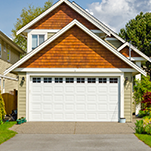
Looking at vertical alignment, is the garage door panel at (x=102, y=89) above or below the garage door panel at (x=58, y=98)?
above

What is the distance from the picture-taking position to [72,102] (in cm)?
1482

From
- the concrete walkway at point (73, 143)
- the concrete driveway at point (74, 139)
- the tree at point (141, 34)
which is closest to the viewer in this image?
the concrete walkway at point (73, 143)

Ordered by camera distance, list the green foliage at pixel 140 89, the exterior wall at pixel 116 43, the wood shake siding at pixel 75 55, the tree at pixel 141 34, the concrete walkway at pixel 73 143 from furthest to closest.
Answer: the tree at pixel 141 34, the exterior wall at pixel 116 43, the green foliage at pixel 140 89, the wood shake siding at pixel 75 55, the concrete walkway at pixel 73 143

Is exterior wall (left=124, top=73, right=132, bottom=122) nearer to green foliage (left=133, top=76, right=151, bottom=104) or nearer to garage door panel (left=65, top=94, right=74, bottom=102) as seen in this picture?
garage door panel (left=65, top=94, right=74, bottom=102)

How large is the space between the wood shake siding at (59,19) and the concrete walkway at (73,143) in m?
10.2

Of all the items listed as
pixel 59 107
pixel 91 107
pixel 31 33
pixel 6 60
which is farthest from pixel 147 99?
pixel 6 60

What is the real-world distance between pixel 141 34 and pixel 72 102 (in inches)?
860

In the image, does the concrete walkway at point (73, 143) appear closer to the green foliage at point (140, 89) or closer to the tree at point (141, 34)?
the green foliage at point (140, 89)

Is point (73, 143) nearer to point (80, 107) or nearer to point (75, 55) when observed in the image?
point (80, 107)

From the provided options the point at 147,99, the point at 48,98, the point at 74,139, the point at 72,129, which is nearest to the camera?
the point at 74,139

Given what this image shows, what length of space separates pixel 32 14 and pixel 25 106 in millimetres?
32410

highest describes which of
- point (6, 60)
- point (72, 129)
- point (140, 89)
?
point (6, 60)

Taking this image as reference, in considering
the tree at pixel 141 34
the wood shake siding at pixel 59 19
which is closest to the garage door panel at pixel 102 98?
Answer: the wood shake siding at pixel 59 19

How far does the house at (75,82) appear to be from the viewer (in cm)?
1469
